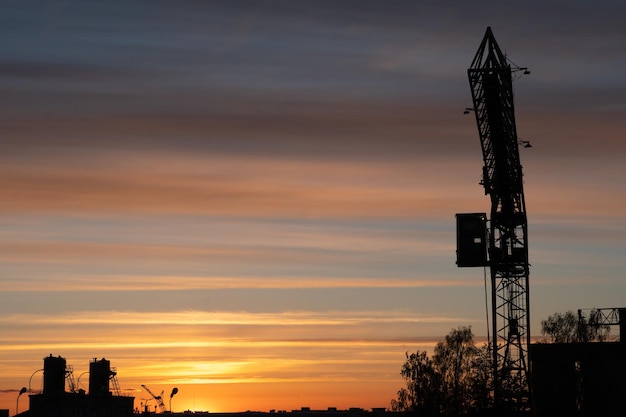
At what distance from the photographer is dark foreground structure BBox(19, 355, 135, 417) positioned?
158 metres

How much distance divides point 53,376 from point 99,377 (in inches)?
306

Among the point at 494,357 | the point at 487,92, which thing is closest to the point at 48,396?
the point at 494,357

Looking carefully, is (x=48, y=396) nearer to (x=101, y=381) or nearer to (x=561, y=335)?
(x=101, y=381)

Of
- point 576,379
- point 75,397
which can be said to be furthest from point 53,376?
point 576,379

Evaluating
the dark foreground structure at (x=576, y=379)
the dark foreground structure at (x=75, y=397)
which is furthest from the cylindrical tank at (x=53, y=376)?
the dark foreground structure at (x=576, y=379)

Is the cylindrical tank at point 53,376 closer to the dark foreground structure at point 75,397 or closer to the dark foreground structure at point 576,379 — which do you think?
the dark foreground structure at point 75,397

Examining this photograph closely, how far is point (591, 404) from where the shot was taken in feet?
448

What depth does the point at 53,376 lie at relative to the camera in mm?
162125

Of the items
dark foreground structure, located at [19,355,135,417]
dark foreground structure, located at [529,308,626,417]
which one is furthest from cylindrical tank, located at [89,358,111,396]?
dark foreground structure, located at [529,308,626,417]

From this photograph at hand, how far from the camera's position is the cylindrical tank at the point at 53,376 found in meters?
162

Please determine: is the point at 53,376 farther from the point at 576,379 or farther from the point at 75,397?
the point at 576,379

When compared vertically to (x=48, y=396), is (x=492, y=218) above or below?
above

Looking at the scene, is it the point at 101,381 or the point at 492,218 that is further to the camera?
the point at 101,381

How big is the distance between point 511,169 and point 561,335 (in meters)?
55.8
